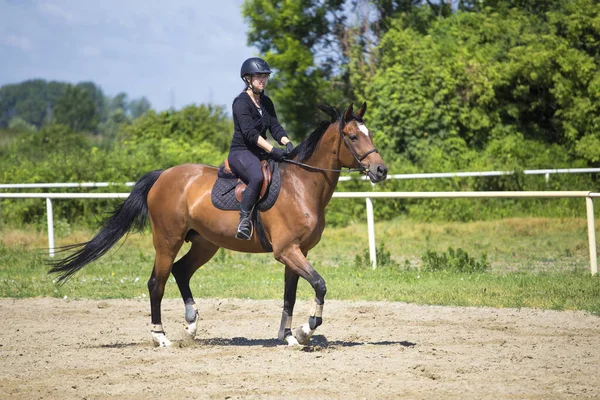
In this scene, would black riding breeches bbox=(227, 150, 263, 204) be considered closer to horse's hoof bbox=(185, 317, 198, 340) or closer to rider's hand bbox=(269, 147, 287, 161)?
rider's hand bbox=(269, 147, 287, 161)

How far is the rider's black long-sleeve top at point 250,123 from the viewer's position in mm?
8141

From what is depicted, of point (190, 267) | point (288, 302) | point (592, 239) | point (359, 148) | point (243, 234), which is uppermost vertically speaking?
point (359, 148)

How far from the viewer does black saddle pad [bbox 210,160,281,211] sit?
27.1 ft

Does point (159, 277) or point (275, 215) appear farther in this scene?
point (159, 277)

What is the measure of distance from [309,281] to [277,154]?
143 cm

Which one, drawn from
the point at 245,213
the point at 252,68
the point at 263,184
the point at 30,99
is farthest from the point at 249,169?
the point at 30,99

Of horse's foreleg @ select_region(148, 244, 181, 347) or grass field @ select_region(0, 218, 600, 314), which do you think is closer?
horse's foreleg @ select_region(148, 244, 181, 347)

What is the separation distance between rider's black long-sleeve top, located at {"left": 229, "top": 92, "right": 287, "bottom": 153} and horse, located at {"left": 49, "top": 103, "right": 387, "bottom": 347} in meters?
0.40

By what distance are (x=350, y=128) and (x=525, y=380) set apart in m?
3.05

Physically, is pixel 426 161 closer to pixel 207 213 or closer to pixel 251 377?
pixel 207 213

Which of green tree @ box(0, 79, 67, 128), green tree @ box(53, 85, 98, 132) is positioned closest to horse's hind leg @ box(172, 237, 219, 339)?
green tree @ box(53, 85, 98, 132)

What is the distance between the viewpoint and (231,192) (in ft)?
27.9

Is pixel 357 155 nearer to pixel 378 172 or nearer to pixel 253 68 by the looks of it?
pixel 378 172

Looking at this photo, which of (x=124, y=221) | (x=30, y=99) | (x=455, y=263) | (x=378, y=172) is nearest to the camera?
(x=378, y=172)
